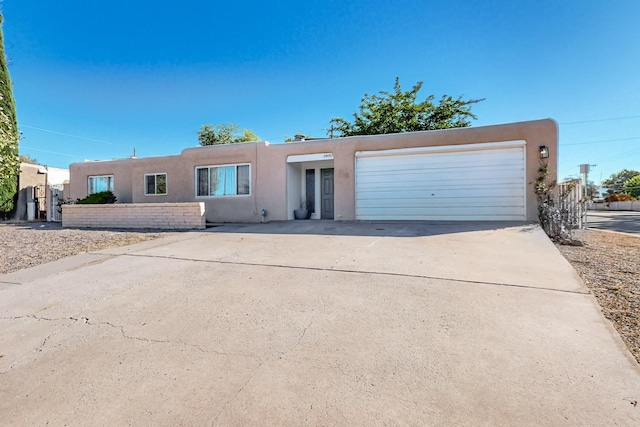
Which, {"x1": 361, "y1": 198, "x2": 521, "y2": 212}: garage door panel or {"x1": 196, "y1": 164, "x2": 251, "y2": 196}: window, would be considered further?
{"x1": 196, "y1": 164, "x2": 251, "y2": 196}: window

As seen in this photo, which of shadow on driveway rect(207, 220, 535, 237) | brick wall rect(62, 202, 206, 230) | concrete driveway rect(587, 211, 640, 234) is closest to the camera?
shadow on driveway rect(207, 220, 535, 237)

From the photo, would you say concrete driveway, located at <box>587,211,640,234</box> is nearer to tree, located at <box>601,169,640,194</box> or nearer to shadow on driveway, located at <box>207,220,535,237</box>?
shadow on driveway, located at <box>207,220,535,237</box>

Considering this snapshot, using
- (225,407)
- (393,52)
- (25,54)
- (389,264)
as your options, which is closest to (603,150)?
(393,52)

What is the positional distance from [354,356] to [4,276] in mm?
5993

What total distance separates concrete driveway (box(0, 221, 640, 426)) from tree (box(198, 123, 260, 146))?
28031 mm

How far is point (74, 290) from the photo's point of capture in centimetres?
402

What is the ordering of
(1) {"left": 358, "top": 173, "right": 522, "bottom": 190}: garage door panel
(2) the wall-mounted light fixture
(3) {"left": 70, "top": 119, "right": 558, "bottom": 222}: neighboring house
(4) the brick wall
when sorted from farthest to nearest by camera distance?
(4) the brick wall
(1) {"left": 358, "top": 173, "right": 522, "bottom": 190}: garage door panel
(3) {"left": 70, "top": 119, "right": 558, "bottom": 222}: neighboring house
(2) the wall-mounted light fixture

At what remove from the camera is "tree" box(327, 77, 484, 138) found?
757 inches

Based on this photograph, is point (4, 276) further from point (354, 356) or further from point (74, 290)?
point (354, 356)

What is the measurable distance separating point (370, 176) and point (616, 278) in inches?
288

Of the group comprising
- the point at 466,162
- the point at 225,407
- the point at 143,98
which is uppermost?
the point at 143,98

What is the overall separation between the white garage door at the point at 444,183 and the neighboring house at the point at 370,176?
0.03 meters

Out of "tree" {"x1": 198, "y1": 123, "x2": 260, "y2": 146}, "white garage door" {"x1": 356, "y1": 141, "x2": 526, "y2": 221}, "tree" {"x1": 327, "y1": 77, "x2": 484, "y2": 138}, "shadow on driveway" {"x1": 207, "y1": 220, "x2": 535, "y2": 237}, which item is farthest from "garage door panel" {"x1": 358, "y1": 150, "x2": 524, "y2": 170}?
"tree" {"x1": 198, "y1": 123, "x2": 260, "y2": 146}

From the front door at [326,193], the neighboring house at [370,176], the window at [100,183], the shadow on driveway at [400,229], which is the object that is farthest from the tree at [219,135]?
the shadow on driveway at [400,229]
